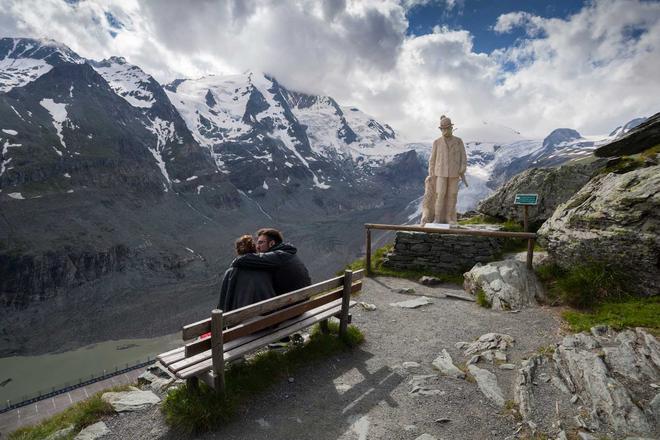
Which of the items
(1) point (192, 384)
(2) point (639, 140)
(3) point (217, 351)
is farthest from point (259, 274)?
(2) point (639, 140)

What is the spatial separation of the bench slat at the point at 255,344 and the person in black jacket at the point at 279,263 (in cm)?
71

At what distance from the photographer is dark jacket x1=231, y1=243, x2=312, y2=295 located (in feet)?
22.4

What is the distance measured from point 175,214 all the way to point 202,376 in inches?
8205

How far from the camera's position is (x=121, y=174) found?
194 metres

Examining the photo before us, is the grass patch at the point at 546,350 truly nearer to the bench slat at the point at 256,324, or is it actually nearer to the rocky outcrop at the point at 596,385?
the rocky outcrop at the point at 596,385

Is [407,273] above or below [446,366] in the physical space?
above

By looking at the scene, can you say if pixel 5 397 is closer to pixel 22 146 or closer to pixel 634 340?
pixel 634 340

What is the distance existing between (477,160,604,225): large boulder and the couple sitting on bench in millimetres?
13648

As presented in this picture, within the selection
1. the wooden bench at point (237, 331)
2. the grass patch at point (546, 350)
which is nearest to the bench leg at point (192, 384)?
the wooden bench at point (237, 331)

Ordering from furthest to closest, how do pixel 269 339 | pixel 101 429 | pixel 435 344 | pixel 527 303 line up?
pixel 527 303, pixel 435 344, pixel 269 339, pixel 101 429

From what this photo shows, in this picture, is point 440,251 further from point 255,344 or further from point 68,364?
point 68,364

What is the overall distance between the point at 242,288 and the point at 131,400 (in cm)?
261

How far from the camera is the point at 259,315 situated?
632cm

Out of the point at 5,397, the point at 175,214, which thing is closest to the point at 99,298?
the point at 5,397
